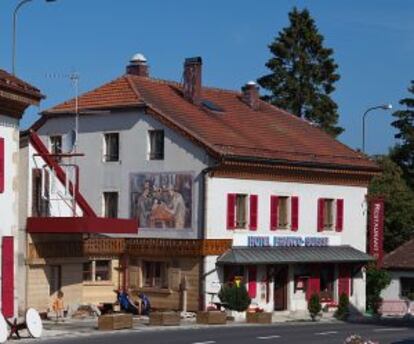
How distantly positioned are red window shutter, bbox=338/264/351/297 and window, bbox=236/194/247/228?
8.19 meters

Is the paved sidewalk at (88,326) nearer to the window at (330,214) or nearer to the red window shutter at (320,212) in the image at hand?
the red window shutter at (320,212)

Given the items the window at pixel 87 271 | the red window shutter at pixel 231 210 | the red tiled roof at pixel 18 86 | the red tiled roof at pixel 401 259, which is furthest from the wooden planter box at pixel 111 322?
the red tiled roof at pixel 401 259

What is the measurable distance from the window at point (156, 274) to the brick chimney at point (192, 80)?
8.60m

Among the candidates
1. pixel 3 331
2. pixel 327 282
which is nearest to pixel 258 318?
pixel 327 282

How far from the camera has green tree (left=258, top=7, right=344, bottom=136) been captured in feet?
270

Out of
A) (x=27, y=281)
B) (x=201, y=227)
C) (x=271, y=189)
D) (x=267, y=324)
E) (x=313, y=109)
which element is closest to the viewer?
(x=27, y=281)

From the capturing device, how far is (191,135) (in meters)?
49.1

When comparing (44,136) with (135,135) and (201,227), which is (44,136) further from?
(201,227)

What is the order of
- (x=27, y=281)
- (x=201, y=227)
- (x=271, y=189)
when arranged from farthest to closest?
(x=271, y=189) < (x=201, y=227) < (x=27, y=281)

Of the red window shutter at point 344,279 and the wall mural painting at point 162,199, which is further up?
the wall mural painting at point 162,199

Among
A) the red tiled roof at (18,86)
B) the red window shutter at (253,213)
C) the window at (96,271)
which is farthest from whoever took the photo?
the red window shutter at (253,213)

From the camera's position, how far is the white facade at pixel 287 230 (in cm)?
4888

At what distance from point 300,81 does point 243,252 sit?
3542 cm

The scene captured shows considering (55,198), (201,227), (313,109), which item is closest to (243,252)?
(201,227)
